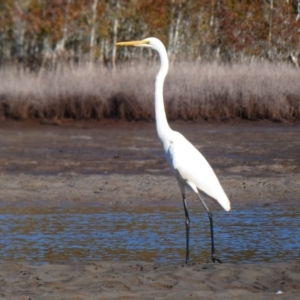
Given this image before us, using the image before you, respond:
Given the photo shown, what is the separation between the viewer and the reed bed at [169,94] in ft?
60.2

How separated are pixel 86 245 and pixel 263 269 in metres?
2.14

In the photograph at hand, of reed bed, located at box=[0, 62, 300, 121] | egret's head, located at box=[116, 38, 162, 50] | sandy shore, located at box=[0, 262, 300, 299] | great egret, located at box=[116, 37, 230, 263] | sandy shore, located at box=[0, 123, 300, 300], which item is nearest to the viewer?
sandy shore, located at box=[0, 262, 300, 299]

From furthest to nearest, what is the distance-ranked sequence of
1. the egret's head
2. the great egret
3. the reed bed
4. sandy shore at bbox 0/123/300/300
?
the reed bed, the egret's head, the great egret, sandy shore at bbox 0/123/300/300

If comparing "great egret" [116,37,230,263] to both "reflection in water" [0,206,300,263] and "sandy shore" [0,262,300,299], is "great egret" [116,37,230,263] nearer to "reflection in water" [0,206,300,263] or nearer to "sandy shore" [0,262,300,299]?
"reflection in water" [0,206,300,263]

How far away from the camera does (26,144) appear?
1523 cm

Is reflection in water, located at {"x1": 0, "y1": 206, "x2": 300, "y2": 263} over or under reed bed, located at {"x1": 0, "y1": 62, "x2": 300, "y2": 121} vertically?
under

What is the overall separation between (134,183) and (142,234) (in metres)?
3.17

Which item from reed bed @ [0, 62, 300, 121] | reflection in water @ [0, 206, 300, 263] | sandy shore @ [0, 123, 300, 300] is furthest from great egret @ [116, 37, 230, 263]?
reed bed @ [0, 62, 300, 121]

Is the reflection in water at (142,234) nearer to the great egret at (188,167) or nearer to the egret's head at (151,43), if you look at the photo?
the great egret at (188,167)

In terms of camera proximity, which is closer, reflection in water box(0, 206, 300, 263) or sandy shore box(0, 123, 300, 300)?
sandy shore box(0, 123, 300, 300)

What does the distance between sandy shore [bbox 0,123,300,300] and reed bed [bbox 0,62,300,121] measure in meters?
0.70

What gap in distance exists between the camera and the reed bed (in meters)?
18.4

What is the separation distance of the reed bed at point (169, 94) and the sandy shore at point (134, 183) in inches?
27.6

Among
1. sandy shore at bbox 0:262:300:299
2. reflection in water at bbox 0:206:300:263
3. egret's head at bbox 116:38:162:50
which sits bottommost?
reflection in water at bbox 0:206:300:263
